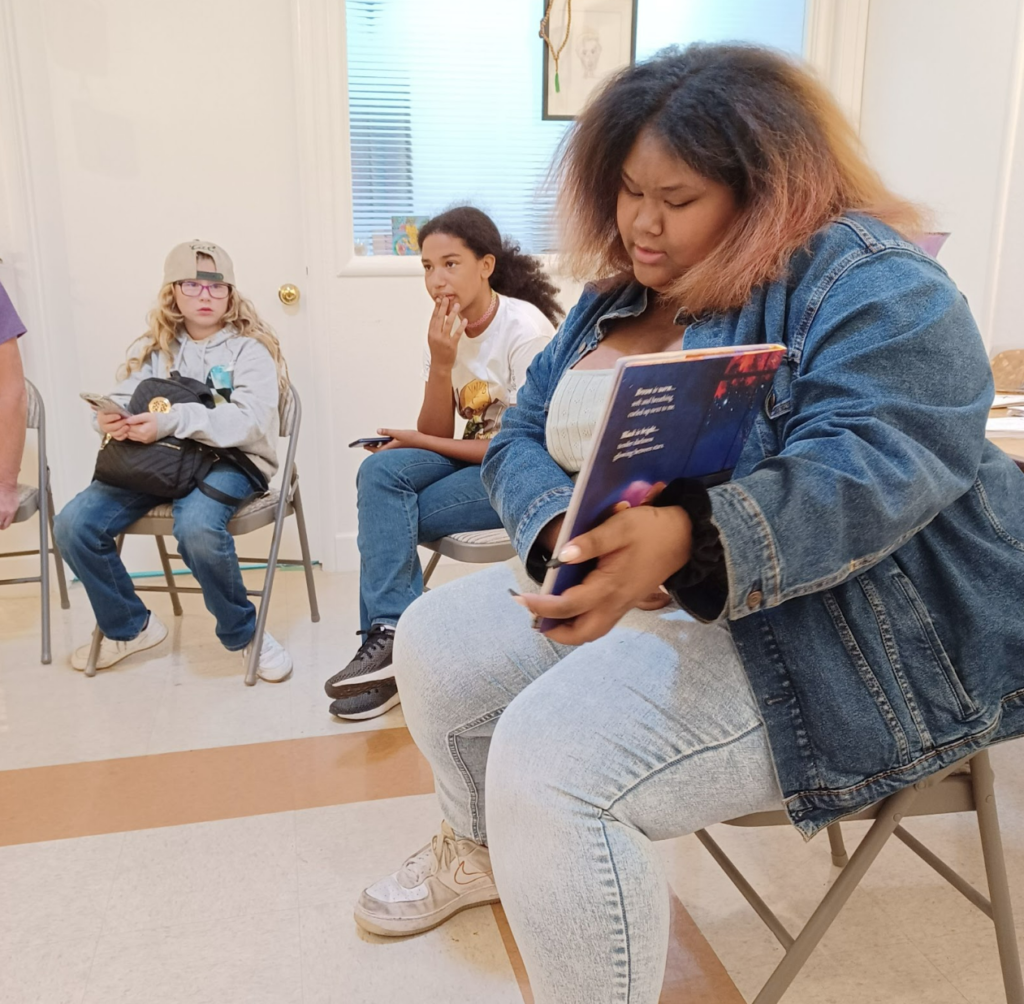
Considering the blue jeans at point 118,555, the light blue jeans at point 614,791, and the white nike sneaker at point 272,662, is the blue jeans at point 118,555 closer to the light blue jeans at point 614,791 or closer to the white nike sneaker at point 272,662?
the white nike sneaker at point 272,662

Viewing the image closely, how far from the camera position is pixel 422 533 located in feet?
6.95

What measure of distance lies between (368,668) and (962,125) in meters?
2.35

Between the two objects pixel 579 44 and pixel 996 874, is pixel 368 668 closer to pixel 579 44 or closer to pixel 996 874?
pixel 996 874

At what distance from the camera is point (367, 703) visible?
2166 mm

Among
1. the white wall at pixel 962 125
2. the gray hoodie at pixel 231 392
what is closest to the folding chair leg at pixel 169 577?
the gray hoodie at pixel 231 392

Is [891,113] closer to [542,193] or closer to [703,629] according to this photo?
[542,193]

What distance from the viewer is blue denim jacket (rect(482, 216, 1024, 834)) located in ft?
2.56

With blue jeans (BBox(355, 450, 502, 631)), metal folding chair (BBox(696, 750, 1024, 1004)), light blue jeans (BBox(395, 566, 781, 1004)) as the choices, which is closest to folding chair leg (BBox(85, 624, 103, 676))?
blue jeans (BBox(355, 450, 502, 631))

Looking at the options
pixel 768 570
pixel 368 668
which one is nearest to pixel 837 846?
pixel 768 570

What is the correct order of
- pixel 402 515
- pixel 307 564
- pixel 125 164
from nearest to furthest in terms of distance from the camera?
pixel 402 515 < pixel 307 564 < pixel 125 164

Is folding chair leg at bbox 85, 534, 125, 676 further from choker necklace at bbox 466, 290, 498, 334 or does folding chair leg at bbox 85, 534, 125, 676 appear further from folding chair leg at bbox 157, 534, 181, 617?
choker necklace at bbox 466, 290, 498, 334

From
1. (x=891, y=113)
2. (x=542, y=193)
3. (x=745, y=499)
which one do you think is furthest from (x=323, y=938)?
(x=891, y=113)

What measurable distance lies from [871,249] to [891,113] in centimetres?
259

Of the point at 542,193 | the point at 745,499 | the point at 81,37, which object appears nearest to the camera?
the point at 745,499
